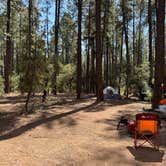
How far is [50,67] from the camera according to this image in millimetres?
16203

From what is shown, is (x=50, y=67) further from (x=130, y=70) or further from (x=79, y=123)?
(x=130, y=70)

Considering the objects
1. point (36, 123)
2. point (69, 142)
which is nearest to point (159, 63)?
point (36, 123)

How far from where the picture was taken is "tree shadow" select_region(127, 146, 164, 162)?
8375 mm

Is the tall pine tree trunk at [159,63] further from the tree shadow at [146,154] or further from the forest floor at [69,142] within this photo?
the tree shadow at [146,154]

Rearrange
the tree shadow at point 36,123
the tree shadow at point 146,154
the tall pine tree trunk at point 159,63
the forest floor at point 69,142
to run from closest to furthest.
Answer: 1. the forest floor at point 69,142
2. the tree shadow at point 146,154
3. the tree shadow at point 36,123
4. the tall pine tree trunk at point 159,63

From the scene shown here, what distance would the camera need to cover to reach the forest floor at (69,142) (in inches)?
320

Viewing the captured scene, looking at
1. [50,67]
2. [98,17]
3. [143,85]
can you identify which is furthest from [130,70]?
[50,67]

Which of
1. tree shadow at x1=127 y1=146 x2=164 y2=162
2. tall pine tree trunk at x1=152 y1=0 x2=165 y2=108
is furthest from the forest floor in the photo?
tall pine tree trunk at x1=152 y1=0 x2=165 y2=108

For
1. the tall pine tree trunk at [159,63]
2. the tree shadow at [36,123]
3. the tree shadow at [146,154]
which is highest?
the tall pine tree trunk at [159,63]

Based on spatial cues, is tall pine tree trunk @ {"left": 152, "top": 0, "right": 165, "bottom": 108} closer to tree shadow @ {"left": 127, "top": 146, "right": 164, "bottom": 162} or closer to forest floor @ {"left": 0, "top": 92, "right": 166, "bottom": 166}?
forest floor @ {"left": 0, "top": 92, "right": 166, "bottom": 166}

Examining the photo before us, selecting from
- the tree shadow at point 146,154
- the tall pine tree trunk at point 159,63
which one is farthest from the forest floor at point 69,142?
the tall pine tree trunk at point 159,63

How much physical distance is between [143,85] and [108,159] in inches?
717

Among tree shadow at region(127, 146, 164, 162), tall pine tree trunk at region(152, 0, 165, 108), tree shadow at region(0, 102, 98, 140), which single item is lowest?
tree shadow at region(127, 146, 164, 162)

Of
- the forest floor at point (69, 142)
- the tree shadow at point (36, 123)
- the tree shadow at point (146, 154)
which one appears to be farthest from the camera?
the tree shadow at point (36, 123)
